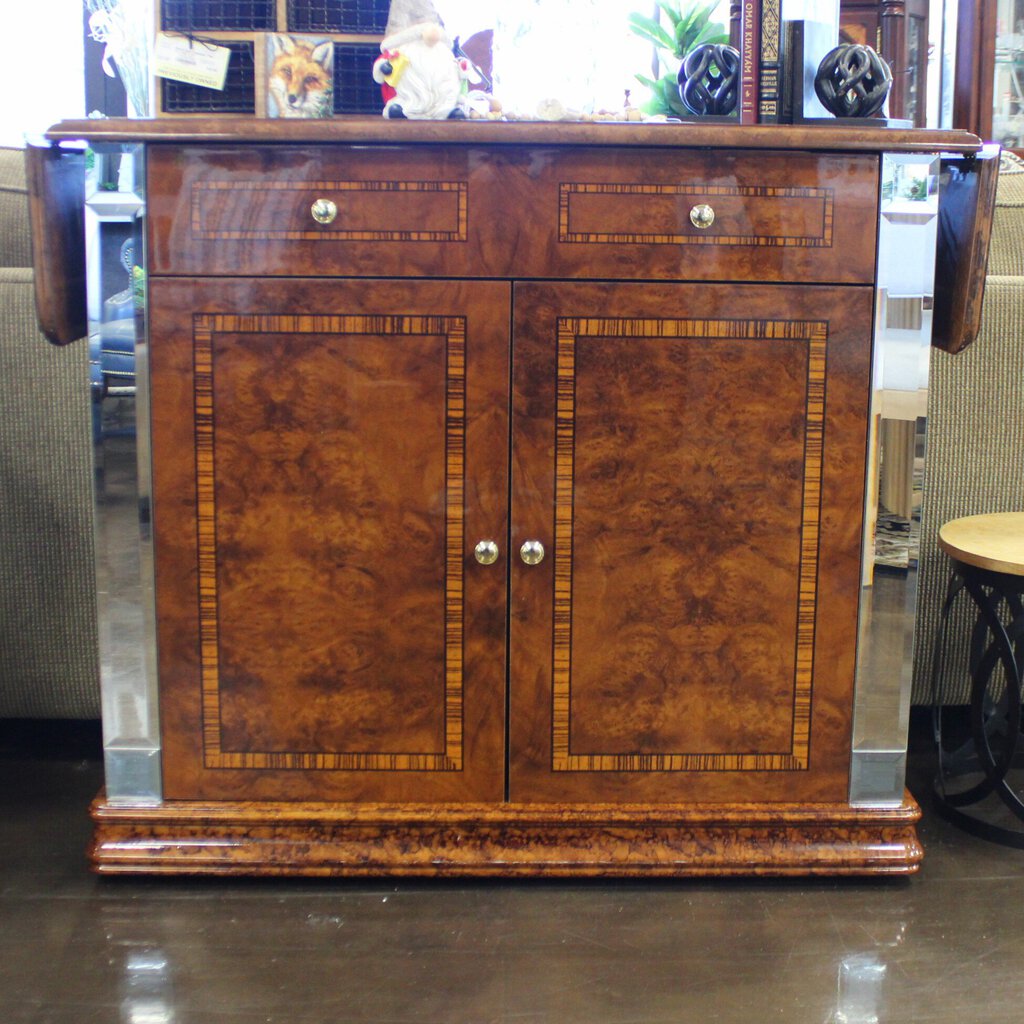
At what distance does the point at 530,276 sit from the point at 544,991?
82 centimetres

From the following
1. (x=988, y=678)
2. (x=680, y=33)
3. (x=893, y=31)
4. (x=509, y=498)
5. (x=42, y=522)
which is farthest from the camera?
(x=893, y=31)

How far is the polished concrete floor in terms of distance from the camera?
1.23 m

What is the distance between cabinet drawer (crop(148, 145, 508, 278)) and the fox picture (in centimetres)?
12

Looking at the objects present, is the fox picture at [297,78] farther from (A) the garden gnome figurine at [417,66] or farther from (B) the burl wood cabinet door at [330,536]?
(B) the burl wood cabinet door at [330,536]

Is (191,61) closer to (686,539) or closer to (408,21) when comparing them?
(408,21)

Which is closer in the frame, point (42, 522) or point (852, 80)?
point (852, 80)

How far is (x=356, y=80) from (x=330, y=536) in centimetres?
63

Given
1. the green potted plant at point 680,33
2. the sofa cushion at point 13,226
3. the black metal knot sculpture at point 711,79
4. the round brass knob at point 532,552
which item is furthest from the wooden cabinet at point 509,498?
the sofa cushion at point 13,226

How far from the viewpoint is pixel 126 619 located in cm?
146

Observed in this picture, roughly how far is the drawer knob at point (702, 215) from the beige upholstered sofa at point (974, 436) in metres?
0.67

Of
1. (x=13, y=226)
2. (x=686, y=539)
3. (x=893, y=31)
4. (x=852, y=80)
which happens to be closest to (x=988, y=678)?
(x=686, y=539)

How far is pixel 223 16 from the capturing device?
1500mm

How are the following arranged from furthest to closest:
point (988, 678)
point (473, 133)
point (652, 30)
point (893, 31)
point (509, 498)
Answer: point (893, 31), point (652, 30), point (988, 678), point (509, 498), point (473, 133)

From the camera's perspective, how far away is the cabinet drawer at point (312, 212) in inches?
53.7
